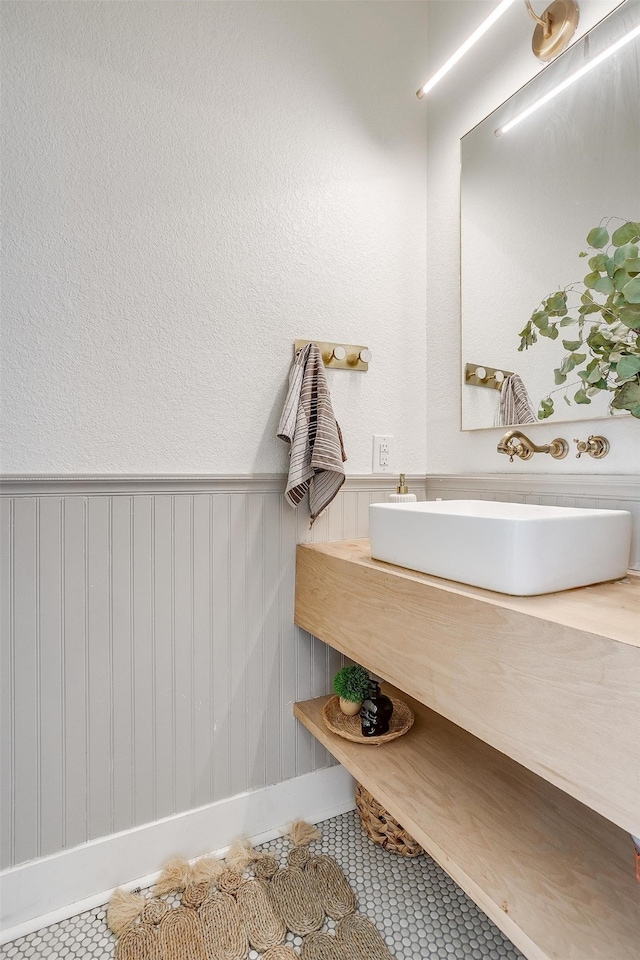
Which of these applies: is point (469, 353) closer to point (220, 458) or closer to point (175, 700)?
point (220, 458)

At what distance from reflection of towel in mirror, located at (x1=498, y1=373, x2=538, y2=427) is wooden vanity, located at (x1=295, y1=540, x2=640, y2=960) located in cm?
49

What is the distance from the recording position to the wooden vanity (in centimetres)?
65

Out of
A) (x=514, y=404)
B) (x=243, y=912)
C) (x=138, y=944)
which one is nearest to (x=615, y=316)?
(x=514, y=404)

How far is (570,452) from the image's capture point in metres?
1.22

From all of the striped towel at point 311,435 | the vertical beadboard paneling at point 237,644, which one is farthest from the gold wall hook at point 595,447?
the vertical beadboard paneling at point 237,644

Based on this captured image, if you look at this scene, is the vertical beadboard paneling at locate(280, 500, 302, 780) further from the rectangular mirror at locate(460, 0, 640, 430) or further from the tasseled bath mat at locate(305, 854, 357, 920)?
the rectangular mirror at locate(460, 0, 640, 430)

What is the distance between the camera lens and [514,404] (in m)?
1.36

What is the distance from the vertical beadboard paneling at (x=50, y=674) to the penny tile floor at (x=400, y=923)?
172 mm

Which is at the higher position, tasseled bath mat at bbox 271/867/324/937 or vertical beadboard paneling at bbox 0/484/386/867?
vertical beadboard paneling at bbox 0/484/386/867

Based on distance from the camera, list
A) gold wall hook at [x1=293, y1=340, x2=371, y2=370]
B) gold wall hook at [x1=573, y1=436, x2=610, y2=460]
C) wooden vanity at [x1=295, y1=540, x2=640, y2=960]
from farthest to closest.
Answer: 1. gold wall hook at [x1=293, y1=340, x2=371, y2=370]
2. gold wall hook at [x1=573, y1=436, x2=610, y2=460]
3. wooden vanity at [x1=295, y1=540, x2=640, y2=960]

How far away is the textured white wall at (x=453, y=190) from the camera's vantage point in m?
1.35

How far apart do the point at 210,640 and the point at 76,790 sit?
45cm

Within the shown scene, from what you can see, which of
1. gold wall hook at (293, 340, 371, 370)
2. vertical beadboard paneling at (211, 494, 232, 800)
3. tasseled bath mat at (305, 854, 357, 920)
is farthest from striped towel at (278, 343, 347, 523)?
tasseled bath mat at (305, 854, 357, 920)

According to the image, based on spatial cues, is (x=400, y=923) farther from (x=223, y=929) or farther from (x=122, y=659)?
(x=122, y=659)
